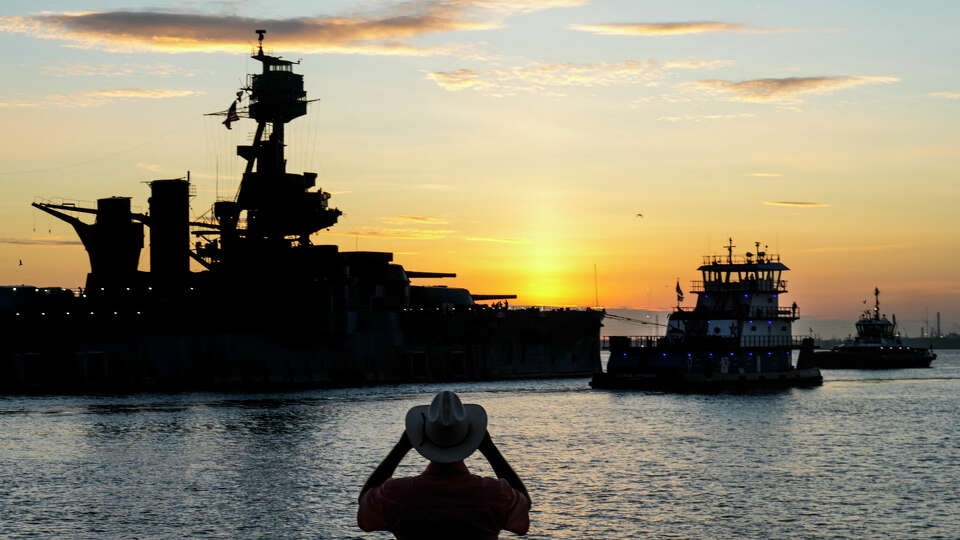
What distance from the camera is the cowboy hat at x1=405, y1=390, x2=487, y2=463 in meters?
8.58

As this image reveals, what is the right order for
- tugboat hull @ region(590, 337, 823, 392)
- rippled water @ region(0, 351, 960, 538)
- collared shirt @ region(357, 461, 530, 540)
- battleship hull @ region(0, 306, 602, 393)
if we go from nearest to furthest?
collared shirt @ region(357, 461, 530, 540)
rippled water @ region(0, 351, 960, 538)
tugboat hull @ region(590, 337, 823, 392)
battleship hull @ region(0, 306, 602, 393)

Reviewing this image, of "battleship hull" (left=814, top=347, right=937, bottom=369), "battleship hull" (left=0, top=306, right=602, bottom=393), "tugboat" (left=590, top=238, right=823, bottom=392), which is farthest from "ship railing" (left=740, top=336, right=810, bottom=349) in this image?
"battleship hull" (left=814, top=347, right=937, bottom=369)

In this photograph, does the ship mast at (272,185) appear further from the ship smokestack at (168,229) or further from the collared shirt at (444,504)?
the collared shirt at (444,504)

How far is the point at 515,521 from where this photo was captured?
9.02 metres

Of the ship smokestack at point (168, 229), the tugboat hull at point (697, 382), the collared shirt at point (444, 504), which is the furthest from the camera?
the ship smokestack at point (168, 229)

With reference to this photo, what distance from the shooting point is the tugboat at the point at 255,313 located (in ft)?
336

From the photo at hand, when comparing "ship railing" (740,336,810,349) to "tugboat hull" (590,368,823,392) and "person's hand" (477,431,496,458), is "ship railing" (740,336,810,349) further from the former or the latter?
"person's hand" (477,431,496,458)

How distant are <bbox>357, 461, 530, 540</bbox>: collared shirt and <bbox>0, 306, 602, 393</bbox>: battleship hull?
9692cm

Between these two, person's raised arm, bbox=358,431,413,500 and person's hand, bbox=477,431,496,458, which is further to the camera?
person's raised arm, bbox=358,431,413,500

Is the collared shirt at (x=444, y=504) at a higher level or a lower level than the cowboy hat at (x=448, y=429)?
lower

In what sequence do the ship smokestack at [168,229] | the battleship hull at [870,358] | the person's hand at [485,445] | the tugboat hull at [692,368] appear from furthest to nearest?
the battleship hull at [870,358]
the ship smokestack at [168,229]
the tugboat hull at [692,368]
the person's hand at [485,445]

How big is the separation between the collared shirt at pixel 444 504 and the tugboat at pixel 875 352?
17214 cm

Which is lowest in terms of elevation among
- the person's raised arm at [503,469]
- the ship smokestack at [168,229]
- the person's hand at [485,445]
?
the person's raised arm at [503,469]

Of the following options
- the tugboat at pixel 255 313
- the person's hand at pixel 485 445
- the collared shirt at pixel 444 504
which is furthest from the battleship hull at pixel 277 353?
the person's hand at pixel 485 445
